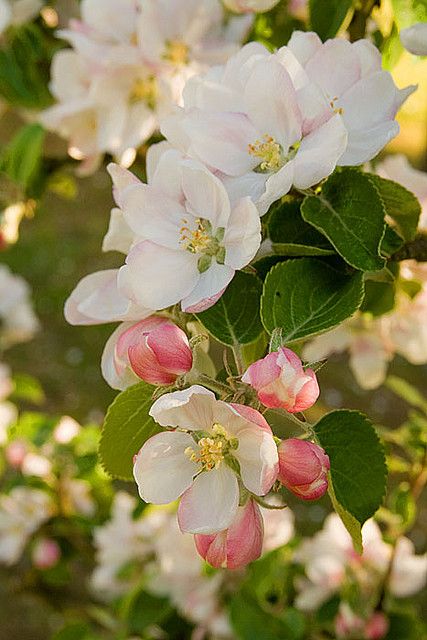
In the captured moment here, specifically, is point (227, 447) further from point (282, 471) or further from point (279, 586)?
point (279, 586)

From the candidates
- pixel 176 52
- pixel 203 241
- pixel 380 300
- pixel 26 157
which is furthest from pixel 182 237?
pixel 26 157

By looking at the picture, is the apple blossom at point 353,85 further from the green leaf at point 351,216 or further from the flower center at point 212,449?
the flower center at point 212,449

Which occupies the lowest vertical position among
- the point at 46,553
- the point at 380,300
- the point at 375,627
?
the point at 46,553

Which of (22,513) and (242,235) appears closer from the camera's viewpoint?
(242,235)

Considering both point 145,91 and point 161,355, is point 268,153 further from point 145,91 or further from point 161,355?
point 145,91

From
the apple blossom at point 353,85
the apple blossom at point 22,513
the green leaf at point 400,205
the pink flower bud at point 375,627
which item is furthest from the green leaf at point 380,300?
the apple blossom at point 22,513

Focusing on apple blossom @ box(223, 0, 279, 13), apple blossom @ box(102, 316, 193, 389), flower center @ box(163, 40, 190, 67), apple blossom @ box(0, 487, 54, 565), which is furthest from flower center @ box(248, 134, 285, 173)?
apple blossom @ box(0, 487, 54, 565)
